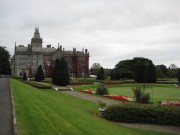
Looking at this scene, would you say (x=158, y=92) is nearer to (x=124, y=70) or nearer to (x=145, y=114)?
(x=145, y=114)

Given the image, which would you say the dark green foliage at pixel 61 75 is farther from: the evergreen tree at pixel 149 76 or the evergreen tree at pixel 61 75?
the evergreen tree at pixel 149 76

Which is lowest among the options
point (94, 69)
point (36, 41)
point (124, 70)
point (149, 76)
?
point (149, 76)

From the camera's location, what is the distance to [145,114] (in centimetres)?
1603

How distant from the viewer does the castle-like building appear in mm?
107125

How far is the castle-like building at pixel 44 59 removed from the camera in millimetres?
107125

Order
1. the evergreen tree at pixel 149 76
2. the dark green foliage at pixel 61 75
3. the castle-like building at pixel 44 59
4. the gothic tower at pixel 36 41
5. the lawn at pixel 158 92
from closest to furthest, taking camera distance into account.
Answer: the lawn at pixel 158 92, the dark green foliage at pixel 61 75, the evergreen tree at pixel 149 76, the castle-like building at pixel 44 59, the gothic tower at pixel 36 41

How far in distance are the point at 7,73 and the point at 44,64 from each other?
51.0 ft

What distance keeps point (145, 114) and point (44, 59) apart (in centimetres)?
9578

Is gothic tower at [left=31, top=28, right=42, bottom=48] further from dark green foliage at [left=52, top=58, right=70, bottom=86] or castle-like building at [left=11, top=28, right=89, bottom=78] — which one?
dark green foliage at [left=52, top=58, right=70, bottom=86]

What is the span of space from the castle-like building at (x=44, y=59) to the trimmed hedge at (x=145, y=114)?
88.5 m

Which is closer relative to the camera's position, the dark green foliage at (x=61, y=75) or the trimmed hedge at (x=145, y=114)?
the trimmed hedge at (x=145, y=114)

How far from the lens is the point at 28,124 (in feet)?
38.5

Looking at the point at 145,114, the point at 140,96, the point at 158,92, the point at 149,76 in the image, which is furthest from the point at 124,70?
the point at 145,114

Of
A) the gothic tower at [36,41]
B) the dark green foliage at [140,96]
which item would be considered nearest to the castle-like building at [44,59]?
the gothic tower at [36,41]
